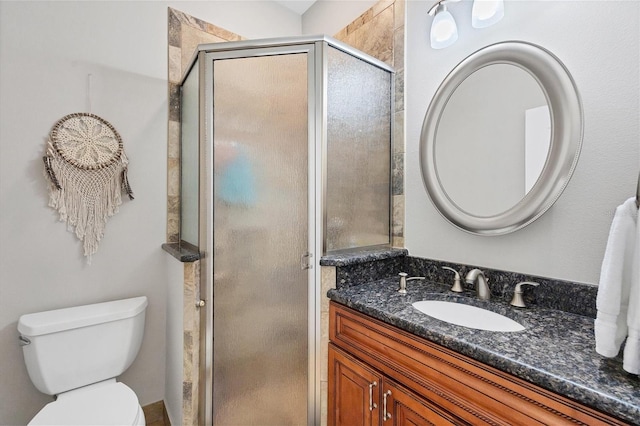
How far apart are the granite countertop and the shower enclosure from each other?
1.09ft

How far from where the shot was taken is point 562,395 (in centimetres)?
67

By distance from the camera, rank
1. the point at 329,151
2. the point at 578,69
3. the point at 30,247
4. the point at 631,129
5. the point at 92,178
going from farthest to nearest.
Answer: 1. the point at 92,178
2. the point at 30,247
3. the point at 329,151
4. the point at 578,69
5. the point at 631,129

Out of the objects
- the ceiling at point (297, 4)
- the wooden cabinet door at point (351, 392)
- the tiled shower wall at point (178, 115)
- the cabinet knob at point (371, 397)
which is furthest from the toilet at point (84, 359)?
the ceiling at point (297, 4)

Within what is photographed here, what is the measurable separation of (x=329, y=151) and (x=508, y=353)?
1032mm

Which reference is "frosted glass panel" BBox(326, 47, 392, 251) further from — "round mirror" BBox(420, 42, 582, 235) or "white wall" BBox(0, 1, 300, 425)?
"white wall" BBox(0, 1, 300, 425)

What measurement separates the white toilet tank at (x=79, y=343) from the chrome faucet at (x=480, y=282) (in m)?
1.70

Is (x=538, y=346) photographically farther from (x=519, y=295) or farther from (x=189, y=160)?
(x=189, y=160)

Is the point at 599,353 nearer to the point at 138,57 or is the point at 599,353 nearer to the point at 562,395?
the point at 562,395

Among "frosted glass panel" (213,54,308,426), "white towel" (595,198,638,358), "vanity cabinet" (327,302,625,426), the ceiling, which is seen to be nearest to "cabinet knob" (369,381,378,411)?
"vanity cabinet" (327,302,625,426)

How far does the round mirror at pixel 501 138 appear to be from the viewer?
1096 mm

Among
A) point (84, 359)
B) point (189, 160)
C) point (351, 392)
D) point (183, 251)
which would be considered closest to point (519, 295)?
point (351, 392)

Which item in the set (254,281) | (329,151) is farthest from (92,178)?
(329,151)

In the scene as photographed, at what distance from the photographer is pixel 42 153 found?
5.04ft

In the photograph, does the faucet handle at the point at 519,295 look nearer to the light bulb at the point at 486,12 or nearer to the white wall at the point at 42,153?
the light bulb at the point at 486,12
